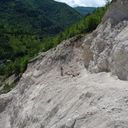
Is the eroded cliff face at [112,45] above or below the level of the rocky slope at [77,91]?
above

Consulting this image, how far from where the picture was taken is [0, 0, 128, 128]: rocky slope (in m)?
9.02

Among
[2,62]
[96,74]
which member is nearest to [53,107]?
[96,74]

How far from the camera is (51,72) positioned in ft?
72.3

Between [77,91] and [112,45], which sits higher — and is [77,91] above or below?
below

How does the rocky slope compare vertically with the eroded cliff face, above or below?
below

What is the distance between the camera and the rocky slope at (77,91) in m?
9.02

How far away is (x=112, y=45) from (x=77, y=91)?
16.9ft

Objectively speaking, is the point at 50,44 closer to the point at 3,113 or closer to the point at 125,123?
the point at 3,113

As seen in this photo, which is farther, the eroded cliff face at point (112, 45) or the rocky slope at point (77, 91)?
the eroded cliff face at point (112, 45)

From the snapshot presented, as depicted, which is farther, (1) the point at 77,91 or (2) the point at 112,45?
(2) the point at 112,45

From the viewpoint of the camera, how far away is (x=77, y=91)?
1379cm

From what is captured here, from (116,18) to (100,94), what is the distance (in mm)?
9118

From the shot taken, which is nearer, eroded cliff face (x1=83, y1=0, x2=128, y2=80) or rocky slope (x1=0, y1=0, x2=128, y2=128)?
rocky slope (x1=0, y1=0, x2=128, y2=128)

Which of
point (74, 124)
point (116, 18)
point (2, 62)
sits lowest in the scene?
point (2, 62)
